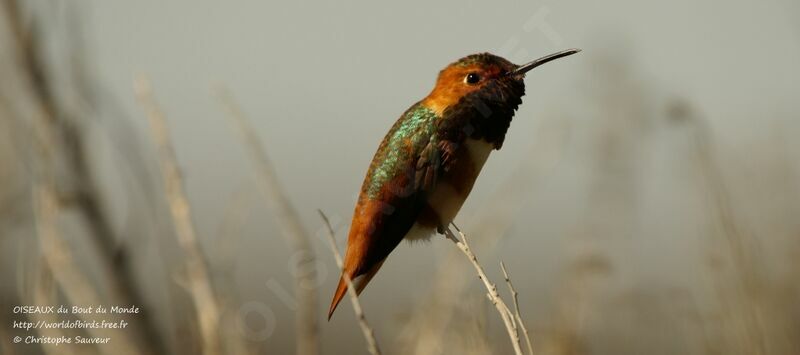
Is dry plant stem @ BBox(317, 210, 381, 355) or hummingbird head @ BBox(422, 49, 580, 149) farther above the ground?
hummingbird head @ BBox(422, 49, 580, 149)

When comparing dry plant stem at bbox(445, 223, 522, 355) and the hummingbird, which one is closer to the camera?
dry plant stem at bbox(445, 223, 522, 355)

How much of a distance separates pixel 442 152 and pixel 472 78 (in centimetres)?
40

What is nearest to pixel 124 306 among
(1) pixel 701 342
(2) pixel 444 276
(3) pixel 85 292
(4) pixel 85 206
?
(3) pixel 85 292

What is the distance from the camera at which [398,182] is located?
3332 millimetres

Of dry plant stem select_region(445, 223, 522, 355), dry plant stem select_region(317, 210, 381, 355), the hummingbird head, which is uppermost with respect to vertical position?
the hummingbird head

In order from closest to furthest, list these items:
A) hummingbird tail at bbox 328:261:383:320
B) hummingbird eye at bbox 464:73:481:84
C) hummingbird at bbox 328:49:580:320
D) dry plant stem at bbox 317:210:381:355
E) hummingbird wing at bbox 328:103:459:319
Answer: dry plant stem at bbox 317:210:381:355, hummingbird tail at bbox 328:261:383:320, hummingbird wing at bbox 328:103:459:319, hummingbird at bbox 328:49:580:320, hummingbird eye at bbox 464:73:481:84

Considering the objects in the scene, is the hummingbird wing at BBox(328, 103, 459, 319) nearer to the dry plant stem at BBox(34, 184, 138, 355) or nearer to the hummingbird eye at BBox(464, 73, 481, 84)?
the hummingbird eye at BBox(464, 73, 481, 84)

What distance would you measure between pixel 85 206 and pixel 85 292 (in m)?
0.26

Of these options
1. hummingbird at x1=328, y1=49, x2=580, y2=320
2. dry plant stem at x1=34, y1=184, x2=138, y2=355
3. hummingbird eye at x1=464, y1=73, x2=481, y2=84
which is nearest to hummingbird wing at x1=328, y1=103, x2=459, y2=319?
hummingbird at x1=328, y1=49, x2=580, y2=320

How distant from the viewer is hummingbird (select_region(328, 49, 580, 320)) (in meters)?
3.29

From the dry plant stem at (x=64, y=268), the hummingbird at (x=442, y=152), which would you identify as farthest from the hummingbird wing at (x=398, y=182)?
the dry plant stem at (x=64, y=268)

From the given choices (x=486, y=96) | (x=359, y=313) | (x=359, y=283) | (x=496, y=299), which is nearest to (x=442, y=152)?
(x=486, y=96)

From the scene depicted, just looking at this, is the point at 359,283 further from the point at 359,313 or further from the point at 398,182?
the point at 359,313

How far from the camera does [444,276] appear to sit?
267 cm
